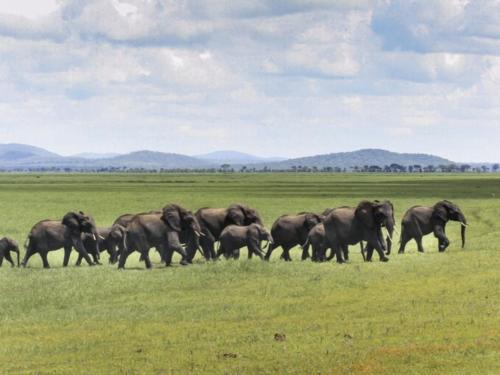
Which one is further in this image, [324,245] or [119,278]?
[324,245]

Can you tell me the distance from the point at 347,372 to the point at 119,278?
54.2 feet

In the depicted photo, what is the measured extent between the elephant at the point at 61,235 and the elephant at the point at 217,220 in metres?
5.43

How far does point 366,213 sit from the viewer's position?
120 feet

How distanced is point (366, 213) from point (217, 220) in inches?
316

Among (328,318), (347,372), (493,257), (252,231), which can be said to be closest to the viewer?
(347,372)

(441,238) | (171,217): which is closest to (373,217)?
(441,238)

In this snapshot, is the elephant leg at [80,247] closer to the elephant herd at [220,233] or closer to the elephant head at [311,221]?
the elephant herd at [220,233]

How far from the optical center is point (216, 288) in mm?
29469

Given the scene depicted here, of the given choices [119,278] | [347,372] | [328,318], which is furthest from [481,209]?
[347,372]

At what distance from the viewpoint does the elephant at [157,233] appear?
3634 centimetres

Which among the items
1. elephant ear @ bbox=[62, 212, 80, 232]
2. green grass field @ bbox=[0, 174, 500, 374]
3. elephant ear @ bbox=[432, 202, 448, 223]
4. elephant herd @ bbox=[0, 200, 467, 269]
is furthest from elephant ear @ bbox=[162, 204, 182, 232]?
elephant ear @ bbox=[432, 202, 448, 223]

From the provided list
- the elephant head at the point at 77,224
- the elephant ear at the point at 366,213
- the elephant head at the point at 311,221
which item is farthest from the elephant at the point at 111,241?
the elephant ear at the point at 366,213

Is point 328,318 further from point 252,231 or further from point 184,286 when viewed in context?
point 252,231

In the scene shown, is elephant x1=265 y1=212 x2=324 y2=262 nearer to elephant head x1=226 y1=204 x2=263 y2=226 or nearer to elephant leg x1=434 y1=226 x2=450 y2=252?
elephant head x1=226 y1=204 x2=263 y2=226
